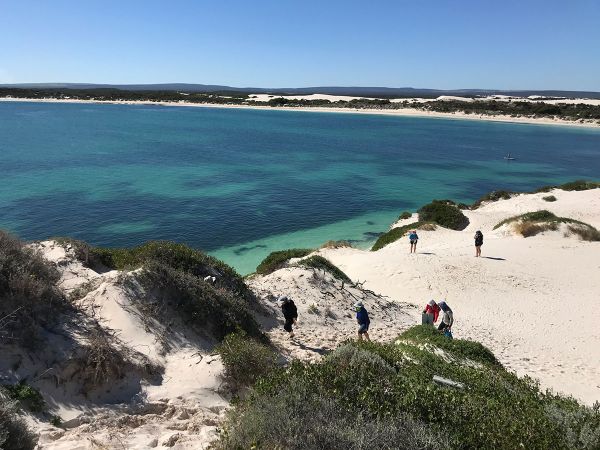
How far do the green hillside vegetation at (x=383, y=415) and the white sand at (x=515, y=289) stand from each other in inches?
228

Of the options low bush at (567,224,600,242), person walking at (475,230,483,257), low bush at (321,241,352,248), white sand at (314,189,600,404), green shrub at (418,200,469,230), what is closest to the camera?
white sand at (314,189,600,404)

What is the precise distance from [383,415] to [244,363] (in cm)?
311

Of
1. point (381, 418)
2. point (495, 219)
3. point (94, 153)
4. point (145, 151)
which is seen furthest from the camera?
point (145, 151)

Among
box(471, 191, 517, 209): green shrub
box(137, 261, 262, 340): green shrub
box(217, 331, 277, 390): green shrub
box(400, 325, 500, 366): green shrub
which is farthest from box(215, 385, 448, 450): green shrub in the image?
box(471, 191, 517, 209): green shrub

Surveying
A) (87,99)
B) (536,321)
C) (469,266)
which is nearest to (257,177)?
(469,266)

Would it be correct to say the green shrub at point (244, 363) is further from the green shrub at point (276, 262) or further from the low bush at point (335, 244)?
the low bush at point (335, 244)

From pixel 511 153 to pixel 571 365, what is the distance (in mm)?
59526

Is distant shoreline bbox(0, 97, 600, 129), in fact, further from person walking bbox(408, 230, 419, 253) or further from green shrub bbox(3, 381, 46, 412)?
green shrub bbox(3, 381, 46, 412)

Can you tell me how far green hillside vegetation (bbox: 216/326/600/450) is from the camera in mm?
4867

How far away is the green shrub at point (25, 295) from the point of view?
6.91 m

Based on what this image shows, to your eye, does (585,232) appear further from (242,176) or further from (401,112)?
(401,112)

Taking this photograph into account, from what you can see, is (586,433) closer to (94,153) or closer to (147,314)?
(147,314)

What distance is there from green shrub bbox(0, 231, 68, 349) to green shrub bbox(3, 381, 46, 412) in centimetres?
84

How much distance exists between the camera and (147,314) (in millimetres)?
8781
